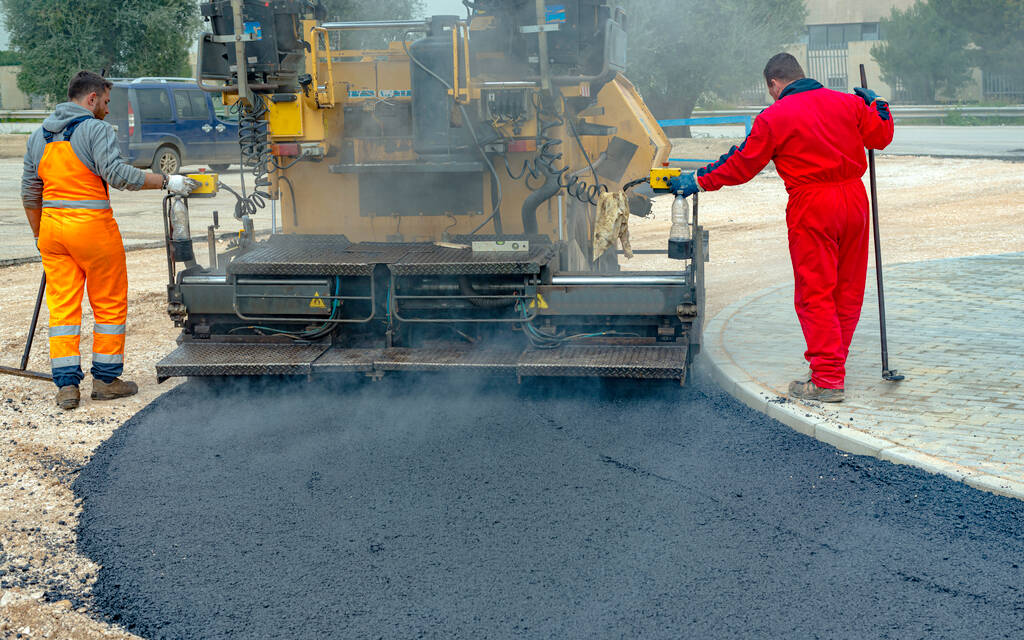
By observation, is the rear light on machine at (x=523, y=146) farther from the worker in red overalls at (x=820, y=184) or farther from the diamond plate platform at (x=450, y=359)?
the diamond plate platform at (x=450, y=359)

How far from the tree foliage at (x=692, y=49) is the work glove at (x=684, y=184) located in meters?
16.5

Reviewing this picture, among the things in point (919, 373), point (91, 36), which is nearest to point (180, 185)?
point (919, 373)

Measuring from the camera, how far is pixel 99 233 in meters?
6.35

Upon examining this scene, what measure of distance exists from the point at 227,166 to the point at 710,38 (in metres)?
11.0

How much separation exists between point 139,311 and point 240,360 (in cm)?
352

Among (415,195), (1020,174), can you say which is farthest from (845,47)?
(415,195)

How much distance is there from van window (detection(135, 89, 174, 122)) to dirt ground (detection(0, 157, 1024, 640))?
29.1 ft

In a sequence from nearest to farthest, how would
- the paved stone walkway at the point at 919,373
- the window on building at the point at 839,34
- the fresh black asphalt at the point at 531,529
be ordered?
the fresh black asphalt at the point at 531,529
the paved stone walkway at the point at 919,373
the window on building at the point at 839,34

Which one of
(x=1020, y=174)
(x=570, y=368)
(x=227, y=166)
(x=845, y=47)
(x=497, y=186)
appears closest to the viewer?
(x=570, y=368)

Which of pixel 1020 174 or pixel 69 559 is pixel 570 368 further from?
pixel 1020 174

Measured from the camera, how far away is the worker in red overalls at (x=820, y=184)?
5680 millimetres

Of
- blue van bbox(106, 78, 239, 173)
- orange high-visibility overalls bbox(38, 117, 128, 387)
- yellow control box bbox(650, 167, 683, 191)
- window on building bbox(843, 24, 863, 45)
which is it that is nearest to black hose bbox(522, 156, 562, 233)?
yellow control box bbox(650, 167, 683, 191)

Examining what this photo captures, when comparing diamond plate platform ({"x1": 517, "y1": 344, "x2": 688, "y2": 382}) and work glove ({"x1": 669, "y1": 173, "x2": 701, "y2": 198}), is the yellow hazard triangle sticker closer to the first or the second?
diamond plate platform ({"x1": 517, "y1": 344, "x2": 688, "y2": 382})

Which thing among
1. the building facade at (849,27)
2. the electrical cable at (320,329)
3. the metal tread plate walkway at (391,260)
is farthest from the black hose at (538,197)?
the building facade at (849,27)
